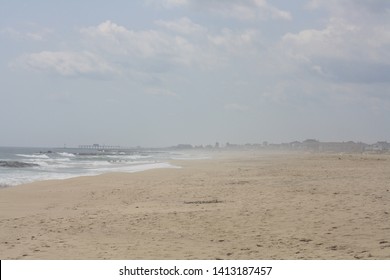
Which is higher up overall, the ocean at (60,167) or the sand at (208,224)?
the sand at (208,224)

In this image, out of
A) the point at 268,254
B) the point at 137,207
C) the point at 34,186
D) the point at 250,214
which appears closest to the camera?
the point at 268,254

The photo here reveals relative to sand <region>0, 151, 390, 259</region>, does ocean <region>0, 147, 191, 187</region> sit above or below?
below

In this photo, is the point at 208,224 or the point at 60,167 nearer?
the point at 208,224

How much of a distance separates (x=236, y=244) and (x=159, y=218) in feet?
10.4

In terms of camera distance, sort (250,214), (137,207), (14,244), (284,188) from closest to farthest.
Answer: (14,244), (250,214), (137,207), (284,188)

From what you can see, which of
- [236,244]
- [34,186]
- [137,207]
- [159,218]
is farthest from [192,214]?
[34,186]

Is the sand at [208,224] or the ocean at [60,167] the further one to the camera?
the ocean at [60,167]

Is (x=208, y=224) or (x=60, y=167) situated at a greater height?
(x=208, y=224)

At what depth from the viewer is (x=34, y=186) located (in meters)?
19.0

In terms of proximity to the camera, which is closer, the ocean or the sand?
the sand
